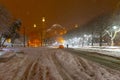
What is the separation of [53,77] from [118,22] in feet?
194

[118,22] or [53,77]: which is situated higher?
[118,22]

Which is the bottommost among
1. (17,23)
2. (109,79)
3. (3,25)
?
(109,79)

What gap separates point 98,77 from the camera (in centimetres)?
1345

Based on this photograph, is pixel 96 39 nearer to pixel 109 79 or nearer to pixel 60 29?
pixel 60 29

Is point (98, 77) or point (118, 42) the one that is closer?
point (98, 77)

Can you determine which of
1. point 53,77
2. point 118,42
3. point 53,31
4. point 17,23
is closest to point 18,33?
point 17,23

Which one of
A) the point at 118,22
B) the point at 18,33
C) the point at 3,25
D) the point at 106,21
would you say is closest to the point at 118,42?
the point at 106,21

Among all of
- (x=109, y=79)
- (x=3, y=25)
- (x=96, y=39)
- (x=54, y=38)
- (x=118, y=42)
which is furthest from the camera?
(x=54, y=38)

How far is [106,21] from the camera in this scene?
88.9 meters

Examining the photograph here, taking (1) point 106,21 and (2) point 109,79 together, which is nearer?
(2) point 109,79

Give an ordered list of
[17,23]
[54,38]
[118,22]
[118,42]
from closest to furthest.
Answer: [118,22], [118,42], [17,23], [54,38]

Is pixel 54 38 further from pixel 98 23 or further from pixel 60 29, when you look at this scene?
pixel 98 23

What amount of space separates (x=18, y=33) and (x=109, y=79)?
80838 mm

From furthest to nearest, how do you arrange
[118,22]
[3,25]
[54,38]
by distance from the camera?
[54,38], [118,22], [3,25]
